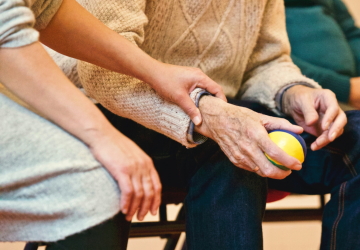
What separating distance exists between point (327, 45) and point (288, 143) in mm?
861

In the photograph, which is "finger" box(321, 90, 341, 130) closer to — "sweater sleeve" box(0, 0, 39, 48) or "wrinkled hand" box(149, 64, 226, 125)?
"wrinkled hand" box(149, 64, 226, 125)

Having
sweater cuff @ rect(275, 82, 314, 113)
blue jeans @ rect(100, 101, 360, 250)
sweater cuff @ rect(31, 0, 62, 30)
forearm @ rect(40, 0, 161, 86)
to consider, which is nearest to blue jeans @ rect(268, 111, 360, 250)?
blue jeans @ rect(100, 101, 360, 250)

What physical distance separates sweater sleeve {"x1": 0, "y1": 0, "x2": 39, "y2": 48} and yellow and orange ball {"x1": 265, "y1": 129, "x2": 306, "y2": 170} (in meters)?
0.42

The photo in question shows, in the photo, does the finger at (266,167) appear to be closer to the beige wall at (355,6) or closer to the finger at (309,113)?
the finger at (309,113)

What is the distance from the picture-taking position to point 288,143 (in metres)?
0.66

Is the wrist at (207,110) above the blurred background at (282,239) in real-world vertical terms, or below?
above

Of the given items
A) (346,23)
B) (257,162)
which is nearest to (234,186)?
(257,162)

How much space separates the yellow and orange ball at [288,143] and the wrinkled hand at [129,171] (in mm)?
228

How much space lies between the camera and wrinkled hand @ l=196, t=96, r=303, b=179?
64 centimetres

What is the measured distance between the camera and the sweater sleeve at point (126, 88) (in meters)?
0.76

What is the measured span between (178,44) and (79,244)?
531mm

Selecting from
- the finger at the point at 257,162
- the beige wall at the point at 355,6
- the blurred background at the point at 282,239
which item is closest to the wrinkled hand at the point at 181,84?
the finger at the point at 257,162

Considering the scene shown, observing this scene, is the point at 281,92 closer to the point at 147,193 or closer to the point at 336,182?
the point at 336,182

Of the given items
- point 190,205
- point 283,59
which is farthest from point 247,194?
point 283,59
